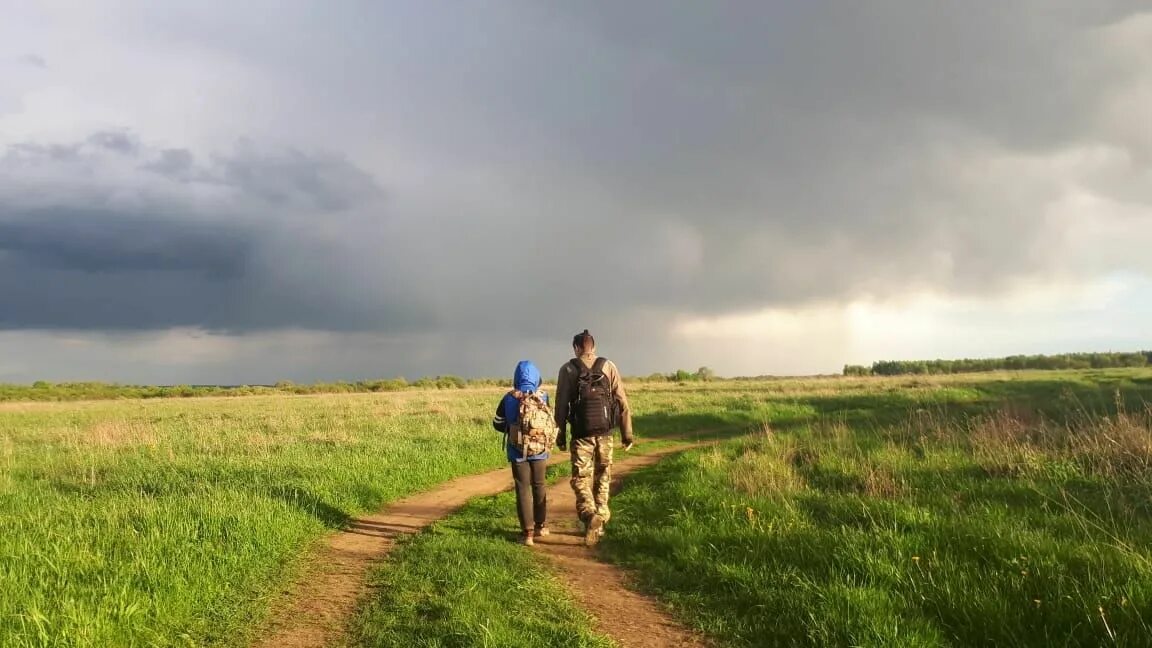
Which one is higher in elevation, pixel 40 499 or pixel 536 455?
pixel 536 455

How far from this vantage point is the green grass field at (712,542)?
16.8ft

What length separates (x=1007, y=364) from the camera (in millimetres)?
124438

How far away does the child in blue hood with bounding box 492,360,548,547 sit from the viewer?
818cm

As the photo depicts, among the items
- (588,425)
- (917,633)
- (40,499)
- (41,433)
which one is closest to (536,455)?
(588,425)

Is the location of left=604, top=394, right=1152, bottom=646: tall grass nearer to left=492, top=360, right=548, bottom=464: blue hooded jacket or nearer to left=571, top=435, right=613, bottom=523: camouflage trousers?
left=571, top=435, right=613, bottom=523: camouflage trousers

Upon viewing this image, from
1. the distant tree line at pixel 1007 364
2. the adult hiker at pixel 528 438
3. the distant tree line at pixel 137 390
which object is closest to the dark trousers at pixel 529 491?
the adult hiker at pixel 528 438

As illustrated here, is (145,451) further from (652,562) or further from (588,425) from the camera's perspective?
(652,562)

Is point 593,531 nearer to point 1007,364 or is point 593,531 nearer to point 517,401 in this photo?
point 517,401

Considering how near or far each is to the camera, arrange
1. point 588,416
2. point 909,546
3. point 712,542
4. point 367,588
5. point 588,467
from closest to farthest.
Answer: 1. point 367,588
2. point 909,546
3. point 712,542
4. point 588,416
5. point 588,467

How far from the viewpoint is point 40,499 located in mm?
10320

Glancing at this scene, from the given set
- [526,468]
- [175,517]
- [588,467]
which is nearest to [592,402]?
[588,467]

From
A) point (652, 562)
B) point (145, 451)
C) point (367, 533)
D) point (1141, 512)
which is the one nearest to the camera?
point (652, 562)

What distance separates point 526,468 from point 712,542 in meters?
2.48

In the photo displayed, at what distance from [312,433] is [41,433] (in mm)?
11210
